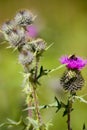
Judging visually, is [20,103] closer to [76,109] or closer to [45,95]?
[45,95]

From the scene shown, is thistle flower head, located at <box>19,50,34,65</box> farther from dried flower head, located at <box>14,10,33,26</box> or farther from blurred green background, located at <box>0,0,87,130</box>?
blurred green background, located at <box>0,0,87,130</box>

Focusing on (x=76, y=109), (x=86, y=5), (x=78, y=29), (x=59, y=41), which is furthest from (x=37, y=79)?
(x=86, y=5)

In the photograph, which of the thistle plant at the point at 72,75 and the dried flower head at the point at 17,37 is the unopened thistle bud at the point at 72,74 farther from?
the dried flower head at the point at 17,37

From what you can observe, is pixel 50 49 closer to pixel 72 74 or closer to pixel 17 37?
pixel 72 74

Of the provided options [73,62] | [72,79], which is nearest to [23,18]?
[73,62]

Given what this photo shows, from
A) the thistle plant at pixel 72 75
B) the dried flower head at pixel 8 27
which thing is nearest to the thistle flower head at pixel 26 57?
the dried flower head at pixel 8 27

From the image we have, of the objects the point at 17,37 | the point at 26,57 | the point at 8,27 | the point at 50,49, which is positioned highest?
the point at 50,49
